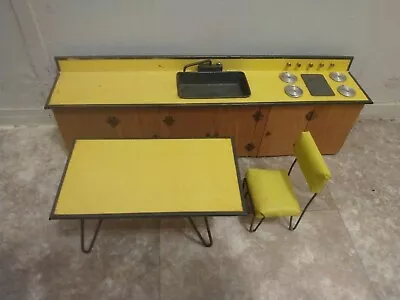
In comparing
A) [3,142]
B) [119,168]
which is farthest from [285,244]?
[3,142]

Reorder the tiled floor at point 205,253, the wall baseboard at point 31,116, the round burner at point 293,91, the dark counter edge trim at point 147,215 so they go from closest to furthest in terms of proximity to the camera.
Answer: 1. the dark counter edge trim at point 147,215
2. the tiled floor at point 205,253
3. the round burner at point 293,91
4. the wall baseboard at point 31,116

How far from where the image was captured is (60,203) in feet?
4.87

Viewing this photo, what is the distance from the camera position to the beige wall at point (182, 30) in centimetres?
197

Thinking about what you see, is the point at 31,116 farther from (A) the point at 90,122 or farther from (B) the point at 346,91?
(B) the point at 346,91

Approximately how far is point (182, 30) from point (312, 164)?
1197mm

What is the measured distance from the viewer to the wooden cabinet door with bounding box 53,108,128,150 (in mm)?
1992

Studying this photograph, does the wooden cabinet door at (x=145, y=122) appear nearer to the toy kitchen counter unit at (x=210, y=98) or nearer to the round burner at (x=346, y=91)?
the toy kitchen counter unit at (x=210, y=98)

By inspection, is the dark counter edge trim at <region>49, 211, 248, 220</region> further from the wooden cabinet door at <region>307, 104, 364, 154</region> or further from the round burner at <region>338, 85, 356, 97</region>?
the round burner at <region>338, 85, 356, 97</region>

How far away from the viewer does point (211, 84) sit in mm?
2277

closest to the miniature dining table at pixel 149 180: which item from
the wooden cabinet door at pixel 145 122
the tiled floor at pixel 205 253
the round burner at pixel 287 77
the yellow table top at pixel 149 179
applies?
Answer: the yellow table top at pixel 149 179

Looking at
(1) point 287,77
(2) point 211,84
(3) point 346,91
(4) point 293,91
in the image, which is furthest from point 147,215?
(3) point 346,91

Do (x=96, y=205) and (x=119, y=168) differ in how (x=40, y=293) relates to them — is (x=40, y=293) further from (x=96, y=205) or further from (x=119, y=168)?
(x=119, y=168)

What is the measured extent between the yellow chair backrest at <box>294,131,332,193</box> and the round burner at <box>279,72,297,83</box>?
1.94 feet

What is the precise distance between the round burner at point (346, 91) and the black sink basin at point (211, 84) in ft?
2.07
